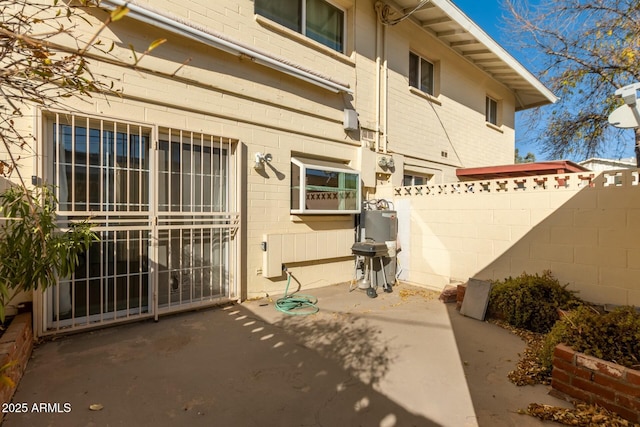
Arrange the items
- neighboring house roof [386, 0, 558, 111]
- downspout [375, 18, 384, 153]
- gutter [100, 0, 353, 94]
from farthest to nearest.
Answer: neighboring house roof [386, 0, 558, 111] → downspout [375, 18, 384, 153] → gutter [100, 0, 353, 94]

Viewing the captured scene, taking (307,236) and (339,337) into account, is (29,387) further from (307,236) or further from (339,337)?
(307,236)

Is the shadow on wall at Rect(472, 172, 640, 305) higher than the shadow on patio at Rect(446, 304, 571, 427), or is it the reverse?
the shadow on wall at Rect(472, 172, 640, 305)

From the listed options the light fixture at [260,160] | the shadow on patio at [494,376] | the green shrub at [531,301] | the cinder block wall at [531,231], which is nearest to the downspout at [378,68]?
the cinder block wall at [531,231]

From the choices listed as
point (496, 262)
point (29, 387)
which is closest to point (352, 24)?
point (496, 262)

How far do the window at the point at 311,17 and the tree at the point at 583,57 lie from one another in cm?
378

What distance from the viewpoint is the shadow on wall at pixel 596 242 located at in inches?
161

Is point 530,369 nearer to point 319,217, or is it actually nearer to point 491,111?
point 319,217

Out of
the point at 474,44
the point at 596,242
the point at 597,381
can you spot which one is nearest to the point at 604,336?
the point at 597,381

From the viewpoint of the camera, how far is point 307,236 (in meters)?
5.80

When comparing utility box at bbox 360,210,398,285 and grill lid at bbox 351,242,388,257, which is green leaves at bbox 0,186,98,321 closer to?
grill lid at bbox 351,242,388,257

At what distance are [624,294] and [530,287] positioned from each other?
108cm

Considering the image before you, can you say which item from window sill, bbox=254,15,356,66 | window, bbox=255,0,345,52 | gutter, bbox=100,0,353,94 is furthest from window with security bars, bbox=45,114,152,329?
window, bbox=255,0,345,52

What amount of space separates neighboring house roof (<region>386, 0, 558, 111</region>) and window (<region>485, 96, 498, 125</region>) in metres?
0.63

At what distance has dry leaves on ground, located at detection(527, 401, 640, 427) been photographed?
7.48ft
